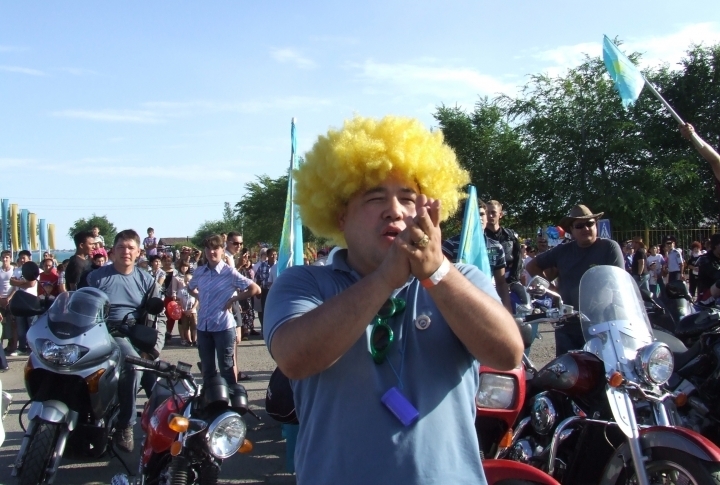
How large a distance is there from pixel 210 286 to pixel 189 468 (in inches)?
132

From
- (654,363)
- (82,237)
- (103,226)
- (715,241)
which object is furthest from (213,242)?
(103,226)

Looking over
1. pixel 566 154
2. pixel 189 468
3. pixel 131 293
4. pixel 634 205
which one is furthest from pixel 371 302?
pixel 566 154

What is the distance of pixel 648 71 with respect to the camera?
29.3m

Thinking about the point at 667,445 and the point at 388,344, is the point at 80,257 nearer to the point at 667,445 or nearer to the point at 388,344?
the point at 667,445

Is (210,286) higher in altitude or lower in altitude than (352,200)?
lower

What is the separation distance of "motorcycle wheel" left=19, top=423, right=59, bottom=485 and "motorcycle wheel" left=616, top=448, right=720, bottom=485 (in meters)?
3.31

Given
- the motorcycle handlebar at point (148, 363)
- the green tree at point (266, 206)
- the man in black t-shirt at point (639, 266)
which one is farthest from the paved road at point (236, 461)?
the green tree at point (266, 206)

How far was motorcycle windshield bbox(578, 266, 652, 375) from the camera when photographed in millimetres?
3455

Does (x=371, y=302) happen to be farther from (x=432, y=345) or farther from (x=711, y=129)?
(x=711, y=129)

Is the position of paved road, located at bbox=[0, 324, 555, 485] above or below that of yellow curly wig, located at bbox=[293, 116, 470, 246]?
below

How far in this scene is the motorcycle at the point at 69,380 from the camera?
4297mm

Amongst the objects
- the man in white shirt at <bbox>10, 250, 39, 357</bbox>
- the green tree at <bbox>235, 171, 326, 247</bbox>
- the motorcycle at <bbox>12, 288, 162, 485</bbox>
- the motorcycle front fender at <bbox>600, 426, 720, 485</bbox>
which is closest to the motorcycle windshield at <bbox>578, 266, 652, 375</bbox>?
the motorcycle front fender at <bbox>600, 426, 720, 485</bbox>

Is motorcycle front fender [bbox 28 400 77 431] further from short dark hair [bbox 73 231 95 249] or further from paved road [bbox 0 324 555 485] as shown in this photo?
short dark hair [bbox 73 231 95 249]

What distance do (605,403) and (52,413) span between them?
3262mm
